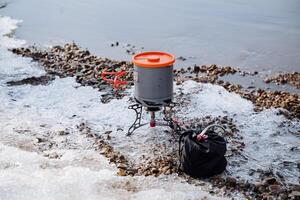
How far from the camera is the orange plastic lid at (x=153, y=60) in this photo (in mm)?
5145

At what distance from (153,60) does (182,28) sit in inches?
229

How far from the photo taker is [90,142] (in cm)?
570

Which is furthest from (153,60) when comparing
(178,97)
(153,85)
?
(178,97)

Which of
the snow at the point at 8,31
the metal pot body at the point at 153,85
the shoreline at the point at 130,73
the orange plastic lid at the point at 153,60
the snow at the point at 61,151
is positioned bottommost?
the snow at the point at 61,151

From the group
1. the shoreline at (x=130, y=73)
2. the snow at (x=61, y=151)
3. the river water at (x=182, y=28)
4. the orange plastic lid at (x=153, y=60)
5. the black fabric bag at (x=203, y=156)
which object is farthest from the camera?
the river water at (x=182, y=28)

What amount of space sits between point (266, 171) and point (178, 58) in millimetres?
4497

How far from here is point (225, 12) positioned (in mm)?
11945

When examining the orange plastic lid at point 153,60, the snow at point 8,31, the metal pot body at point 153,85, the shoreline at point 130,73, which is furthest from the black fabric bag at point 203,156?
the snow at point 8,31

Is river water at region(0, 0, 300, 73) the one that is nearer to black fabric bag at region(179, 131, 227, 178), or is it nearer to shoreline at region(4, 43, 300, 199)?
shoreline at region(4, 43, 300, 199)

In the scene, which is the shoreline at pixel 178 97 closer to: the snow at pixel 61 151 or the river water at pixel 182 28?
the snow at pixel 61 151

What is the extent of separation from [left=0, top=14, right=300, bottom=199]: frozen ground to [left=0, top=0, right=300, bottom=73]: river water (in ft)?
6.84

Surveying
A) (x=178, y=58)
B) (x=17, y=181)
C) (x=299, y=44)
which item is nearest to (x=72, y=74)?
(x=178, y=58)

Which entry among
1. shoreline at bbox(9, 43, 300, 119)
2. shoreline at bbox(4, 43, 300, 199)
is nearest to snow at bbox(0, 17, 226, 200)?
shoreline at bbox(4, 43, 300, 199)

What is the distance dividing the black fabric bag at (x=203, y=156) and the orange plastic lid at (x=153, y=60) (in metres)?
0.95
